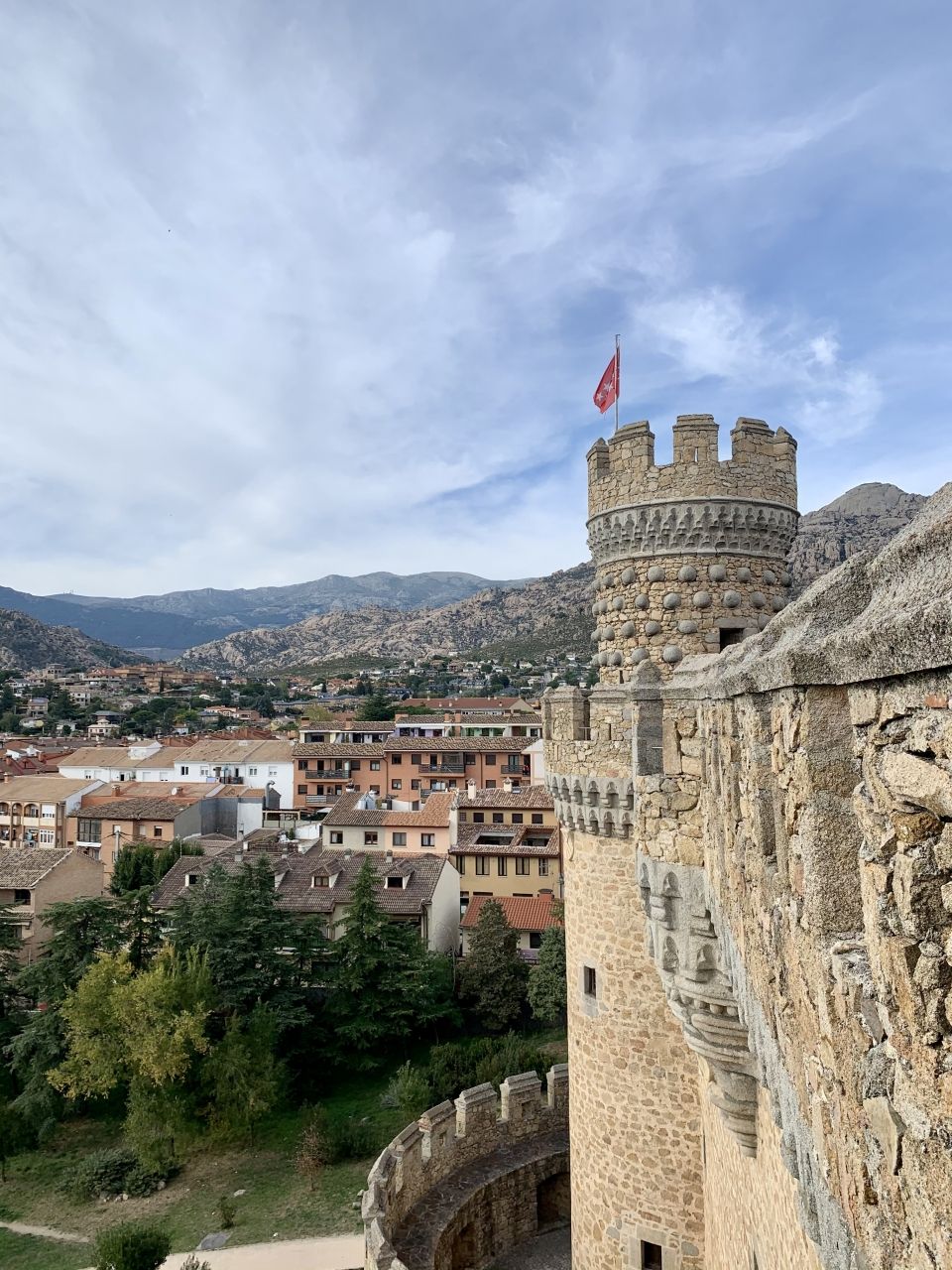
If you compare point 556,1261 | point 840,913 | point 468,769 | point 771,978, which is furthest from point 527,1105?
point 468,769

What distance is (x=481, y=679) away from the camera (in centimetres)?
14312

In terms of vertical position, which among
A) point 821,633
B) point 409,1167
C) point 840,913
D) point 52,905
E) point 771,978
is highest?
point 821,633

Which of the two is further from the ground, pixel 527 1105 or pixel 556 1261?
pixel 527 1105

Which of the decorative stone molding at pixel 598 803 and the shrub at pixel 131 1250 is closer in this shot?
the decorative stone molding at pixel 598 803

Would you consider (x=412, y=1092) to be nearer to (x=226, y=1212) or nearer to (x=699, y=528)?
(x=226, y=1212)

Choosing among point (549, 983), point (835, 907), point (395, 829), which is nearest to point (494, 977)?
point (549, 983)

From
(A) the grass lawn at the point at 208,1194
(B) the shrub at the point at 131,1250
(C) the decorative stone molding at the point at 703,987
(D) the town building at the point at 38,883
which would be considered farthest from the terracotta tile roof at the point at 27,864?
(C) the decorative stone molding at the point at 703,987

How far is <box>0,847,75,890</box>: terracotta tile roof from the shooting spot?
3388 cm

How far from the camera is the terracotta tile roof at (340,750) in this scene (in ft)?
184

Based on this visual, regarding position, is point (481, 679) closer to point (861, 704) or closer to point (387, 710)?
point (387, 710)

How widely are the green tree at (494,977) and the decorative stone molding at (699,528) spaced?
73.2 ft

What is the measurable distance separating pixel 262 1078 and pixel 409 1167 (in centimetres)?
906

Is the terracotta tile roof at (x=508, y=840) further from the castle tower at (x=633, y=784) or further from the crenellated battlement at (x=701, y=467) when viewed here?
the crenellated battlement at (x=701, y=467)

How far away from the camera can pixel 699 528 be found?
9539 millimetres
